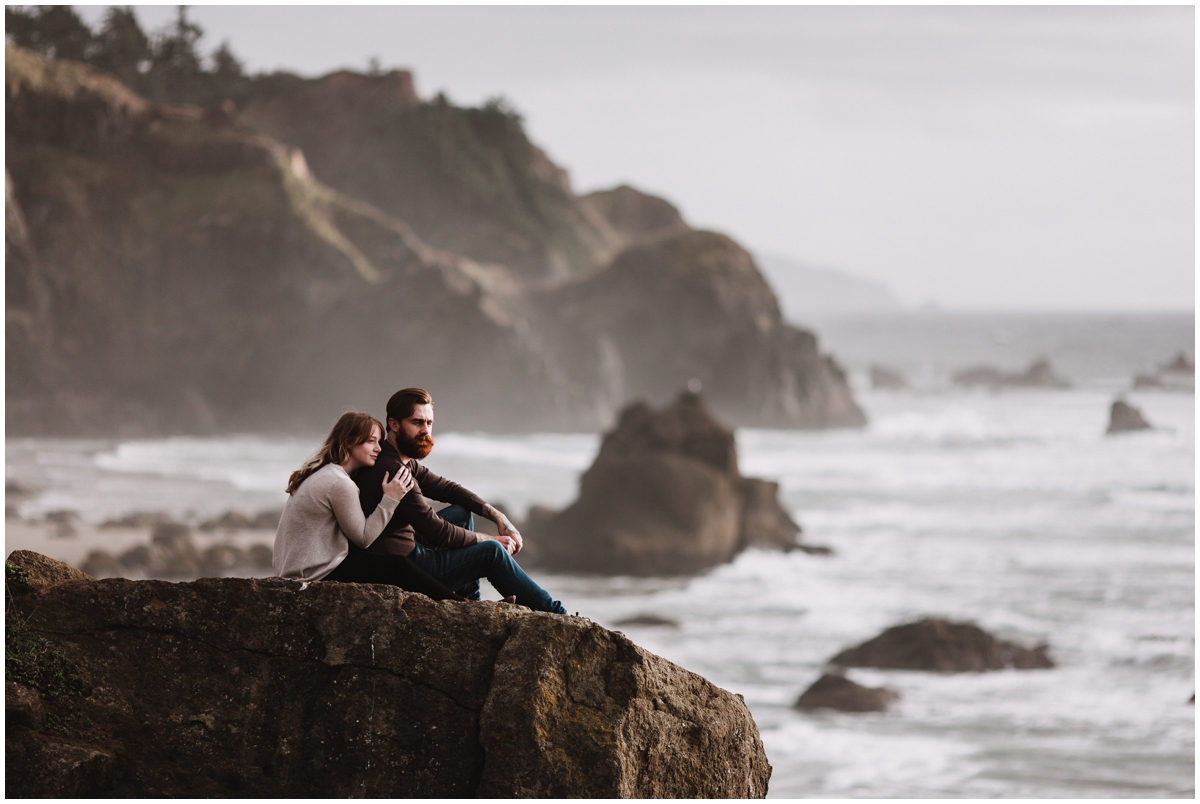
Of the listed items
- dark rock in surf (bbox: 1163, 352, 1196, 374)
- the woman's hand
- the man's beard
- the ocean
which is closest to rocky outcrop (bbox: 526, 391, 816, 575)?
the ocean

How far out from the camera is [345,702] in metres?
6.39

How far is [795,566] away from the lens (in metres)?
31.9

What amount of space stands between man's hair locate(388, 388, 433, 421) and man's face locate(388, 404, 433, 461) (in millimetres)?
23

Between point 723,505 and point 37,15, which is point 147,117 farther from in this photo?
point 723,505

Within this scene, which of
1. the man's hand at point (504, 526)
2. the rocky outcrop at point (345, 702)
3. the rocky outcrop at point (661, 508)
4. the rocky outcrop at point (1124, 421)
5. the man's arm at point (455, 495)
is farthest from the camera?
the rocky outcrop at point (1124, 421)

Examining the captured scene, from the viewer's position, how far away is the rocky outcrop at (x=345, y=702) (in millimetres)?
6223

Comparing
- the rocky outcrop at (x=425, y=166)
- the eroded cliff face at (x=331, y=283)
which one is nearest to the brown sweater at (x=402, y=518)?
the eroded cliff face at (x=331, y=283)

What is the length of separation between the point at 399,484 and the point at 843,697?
49.1 feet

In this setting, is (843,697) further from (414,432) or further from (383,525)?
(383,525)

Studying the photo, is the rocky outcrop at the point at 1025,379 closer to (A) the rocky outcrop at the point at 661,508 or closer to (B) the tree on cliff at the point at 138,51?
(B) the tree on cliff at the point at 138,51

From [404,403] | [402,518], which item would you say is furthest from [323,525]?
[404,403]

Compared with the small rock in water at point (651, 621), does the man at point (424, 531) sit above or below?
above

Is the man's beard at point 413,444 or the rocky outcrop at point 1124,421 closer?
the man's beard at point 413,444

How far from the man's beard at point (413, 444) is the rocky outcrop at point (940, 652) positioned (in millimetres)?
17263
